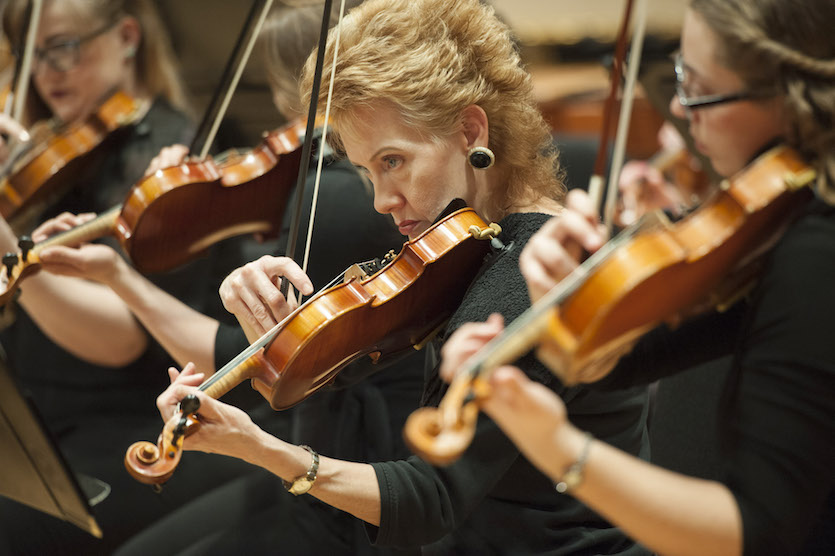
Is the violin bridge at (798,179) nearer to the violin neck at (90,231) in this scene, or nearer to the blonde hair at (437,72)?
the blonde hair at (437,72)

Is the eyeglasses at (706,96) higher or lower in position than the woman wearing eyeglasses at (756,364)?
higher

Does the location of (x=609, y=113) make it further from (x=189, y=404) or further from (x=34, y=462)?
(x=34, y=462)

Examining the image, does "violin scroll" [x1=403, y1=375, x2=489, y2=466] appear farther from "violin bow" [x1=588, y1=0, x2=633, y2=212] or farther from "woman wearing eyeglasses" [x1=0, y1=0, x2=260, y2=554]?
"woman wearing eyeglasses" [x1=0, y1=0, x2=260, y2=554]

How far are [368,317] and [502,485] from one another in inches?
10.7

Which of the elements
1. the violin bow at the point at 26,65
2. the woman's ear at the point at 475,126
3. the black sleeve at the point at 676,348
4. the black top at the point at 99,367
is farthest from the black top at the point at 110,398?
the black sleeve at the point at 676,348

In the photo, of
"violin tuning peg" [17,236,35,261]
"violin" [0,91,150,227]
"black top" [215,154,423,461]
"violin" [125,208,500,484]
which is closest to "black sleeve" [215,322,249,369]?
"black top" [215,154,423,461]

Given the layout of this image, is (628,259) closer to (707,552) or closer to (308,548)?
(707,552)

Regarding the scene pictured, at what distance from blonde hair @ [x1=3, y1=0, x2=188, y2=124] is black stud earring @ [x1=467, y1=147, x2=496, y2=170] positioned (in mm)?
1068

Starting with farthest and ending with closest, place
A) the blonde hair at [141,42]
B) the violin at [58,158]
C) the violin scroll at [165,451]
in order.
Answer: the blonde hair at [141,42]
the violin at [58,158]
the violin scroll at [165,451]

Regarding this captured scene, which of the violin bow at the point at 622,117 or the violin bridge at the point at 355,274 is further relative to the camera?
the violin bridge at the point at 355,274

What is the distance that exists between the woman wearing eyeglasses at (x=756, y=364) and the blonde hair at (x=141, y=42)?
4.69 ft

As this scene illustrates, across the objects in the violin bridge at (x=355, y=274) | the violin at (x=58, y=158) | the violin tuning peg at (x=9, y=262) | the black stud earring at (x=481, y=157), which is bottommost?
the violin bridge at (x=355, y=274)

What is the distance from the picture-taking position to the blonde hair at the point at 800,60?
2.61ft

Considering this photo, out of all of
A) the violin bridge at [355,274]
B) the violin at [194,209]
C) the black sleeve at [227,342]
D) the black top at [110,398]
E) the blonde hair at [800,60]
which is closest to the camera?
the blonde hair at [800,60]
